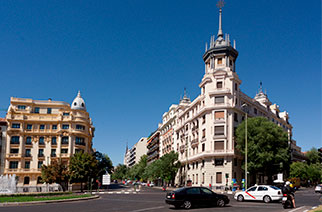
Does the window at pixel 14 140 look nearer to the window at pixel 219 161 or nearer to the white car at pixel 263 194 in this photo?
the window at pixel 219 161

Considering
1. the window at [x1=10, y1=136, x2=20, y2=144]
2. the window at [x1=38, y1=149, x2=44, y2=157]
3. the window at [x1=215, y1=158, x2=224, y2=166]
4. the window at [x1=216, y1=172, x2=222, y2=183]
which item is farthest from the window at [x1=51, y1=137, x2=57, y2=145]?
the window at [x1=216, y1=172, x2=222, y2=183]

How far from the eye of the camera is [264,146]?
178 ft

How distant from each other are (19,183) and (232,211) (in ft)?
188

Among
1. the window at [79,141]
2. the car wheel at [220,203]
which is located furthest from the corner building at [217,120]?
the car wheel at [220,203]

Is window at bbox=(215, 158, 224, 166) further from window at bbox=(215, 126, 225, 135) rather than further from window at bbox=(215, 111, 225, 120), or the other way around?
window at bbox=(215, 111, 225, 120)

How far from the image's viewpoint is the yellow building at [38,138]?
6588cm

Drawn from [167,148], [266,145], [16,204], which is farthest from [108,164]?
[16,204]

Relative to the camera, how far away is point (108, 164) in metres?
77.6

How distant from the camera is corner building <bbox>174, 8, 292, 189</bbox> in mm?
57719

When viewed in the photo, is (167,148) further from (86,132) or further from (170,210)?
(170,210)

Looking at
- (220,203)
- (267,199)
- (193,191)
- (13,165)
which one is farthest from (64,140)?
(220,203)

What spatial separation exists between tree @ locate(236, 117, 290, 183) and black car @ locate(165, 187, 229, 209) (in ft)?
112

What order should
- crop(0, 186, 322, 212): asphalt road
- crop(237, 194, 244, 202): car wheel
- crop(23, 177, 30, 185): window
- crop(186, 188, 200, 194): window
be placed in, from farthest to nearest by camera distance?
crop(23, 177, 30, 185): window, crop(237, 194, 244, 202): car wheel, crop(186, 188, 200, 194): window, crop(0, 186, 322, 212): asphalt road

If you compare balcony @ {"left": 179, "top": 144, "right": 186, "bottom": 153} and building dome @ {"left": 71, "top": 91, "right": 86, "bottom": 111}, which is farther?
balcony @ {"left": 179, "top": 144, "right": 186, "bottom": 153}
